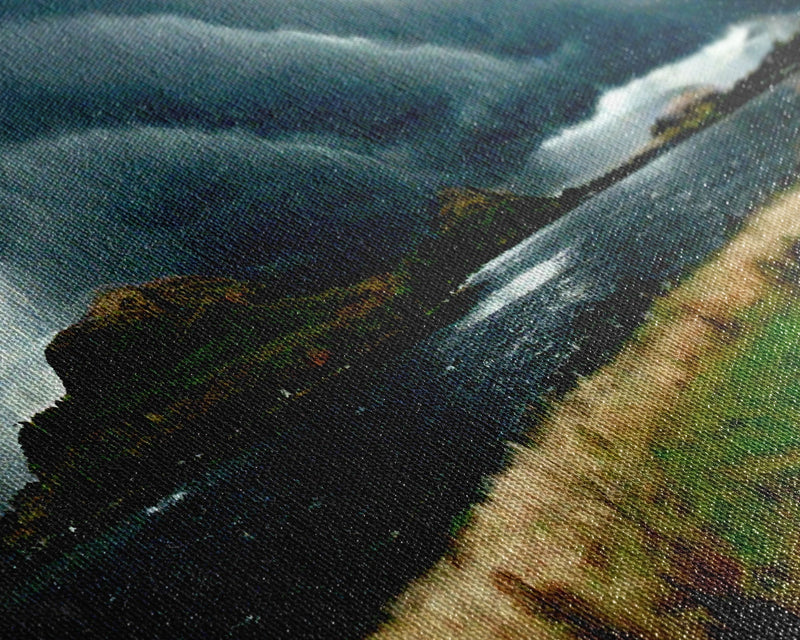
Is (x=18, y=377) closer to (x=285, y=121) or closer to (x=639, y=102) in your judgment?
(x=285, y=121)

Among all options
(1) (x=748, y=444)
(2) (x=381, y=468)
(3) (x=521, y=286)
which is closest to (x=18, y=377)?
(2) (x=381, y=468)

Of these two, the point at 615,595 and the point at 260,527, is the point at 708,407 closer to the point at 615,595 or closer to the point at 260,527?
the point at 615,595

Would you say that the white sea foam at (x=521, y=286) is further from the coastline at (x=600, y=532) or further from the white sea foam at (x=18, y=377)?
the white sea foam at (x=18, y=377)

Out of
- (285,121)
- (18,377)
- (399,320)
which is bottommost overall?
(399,320)

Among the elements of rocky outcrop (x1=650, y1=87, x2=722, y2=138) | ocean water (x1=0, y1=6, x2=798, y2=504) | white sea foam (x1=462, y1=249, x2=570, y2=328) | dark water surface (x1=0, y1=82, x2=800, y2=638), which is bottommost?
dark water surface (x1=0, y1=82, x2=800, y2=638)

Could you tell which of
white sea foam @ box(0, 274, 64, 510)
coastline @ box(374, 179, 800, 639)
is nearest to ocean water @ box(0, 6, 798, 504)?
white sea foam @ box(0, 274, 64, 510)

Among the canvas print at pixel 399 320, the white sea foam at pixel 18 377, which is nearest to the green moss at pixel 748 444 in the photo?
the canvas print at pixel 399 320

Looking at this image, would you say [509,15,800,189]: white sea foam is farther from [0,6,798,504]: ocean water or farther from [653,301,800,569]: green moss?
[653,301,800,569]: green moss
